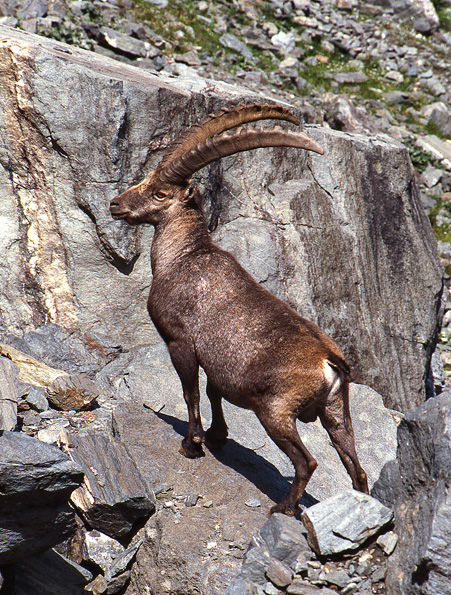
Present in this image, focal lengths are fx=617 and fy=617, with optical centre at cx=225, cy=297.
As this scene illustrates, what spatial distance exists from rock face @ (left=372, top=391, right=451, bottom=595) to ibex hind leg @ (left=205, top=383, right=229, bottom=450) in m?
1.97

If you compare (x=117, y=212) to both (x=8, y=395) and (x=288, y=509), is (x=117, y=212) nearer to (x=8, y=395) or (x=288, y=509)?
(x=8, y=395)

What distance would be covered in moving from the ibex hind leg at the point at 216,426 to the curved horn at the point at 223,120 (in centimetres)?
262

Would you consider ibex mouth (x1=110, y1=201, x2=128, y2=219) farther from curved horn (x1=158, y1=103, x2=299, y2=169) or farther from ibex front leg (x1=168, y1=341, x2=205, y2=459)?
ibex front leg (x1=168, y1=341, x2=205, y2=459)

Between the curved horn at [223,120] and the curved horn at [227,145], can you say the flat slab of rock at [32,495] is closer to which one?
the curved horn at [227,145]

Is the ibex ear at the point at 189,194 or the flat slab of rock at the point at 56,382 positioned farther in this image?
the flat slab of rock at the point at 56,382

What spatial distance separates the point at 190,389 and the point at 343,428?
1.64m

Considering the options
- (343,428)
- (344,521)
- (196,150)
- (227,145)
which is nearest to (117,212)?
(196,150)

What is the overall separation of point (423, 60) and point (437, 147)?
4133 millimetres

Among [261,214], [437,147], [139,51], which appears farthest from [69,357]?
[437,147]

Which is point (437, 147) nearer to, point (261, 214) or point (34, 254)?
point (261, 214)

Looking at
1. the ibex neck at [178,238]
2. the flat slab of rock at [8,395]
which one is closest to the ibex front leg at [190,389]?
the ibex neck at [178,238]

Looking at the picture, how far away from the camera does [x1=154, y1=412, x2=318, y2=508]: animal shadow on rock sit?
646 centimetres

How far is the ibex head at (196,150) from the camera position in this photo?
20.9 ft

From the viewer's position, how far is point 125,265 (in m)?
9.34
